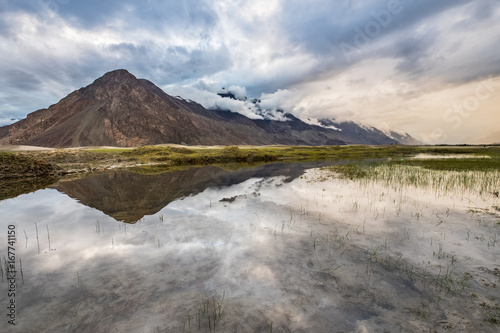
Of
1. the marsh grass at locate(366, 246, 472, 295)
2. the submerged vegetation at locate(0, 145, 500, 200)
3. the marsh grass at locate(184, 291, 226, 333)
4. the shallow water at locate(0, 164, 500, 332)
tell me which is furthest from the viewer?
the submerged vegetation at locate(0, 145, 500, 200)

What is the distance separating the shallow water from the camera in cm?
523

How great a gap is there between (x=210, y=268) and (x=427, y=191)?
708 inches

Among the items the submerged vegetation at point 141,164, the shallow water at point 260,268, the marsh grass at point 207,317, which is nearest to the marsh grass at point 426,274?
the shallow water at point 260,268

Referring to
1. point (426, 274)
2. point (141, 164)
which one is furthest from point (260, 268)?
point (141, 164)

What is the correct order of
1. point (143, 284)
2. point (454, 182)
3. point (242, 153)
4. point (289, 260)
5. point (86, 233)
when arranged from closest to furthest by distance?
point (143, 284) < point (289, 260) < point (86, 233) < point (454, 182) < point (242, 153)

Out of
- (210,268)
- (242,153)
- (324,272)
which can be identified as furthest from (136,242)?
(242,153)

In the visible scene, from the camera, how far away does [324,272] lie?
711cm

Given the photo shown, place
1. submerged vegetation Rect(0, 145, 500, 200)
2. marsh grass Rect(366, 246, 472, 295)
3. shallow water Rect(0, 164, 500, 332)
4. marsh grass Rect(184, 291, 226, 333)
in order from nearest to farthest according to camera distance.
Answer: marsh grass Rect(184, 291, 226, 333) → shallow water Rect(0, 164, 500, 332) → marsh grass Rect(366, 246, 472, 295) → submerged vegetation Rect(0, 145, 500, 200)

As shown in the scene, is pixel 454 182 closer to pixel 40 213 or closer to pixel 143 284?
pixel 143 284

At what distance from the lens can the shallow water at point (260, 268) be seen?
5.23 m

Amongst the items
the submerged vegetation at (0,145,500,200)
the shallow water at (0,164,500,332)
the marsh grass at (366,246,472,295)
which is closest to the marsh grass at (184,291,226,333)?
the shallow water at (0,164,500,332)

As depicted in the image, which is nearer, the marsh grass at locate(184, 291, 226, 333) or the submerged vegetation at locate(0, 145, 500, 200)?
the marsh grass at locate(184, 291, 226, 333)

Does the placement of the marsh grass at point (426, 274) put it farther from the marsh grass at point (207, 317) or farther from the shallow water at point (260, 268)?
the marsh grass at point (207, 317)

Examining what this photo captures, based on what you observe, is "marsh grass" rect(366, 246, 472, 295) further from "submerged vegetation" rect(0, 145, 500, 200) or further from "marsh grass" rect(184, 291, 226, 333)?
"submerged vegetation" rect(0, 145, 500, 200)
